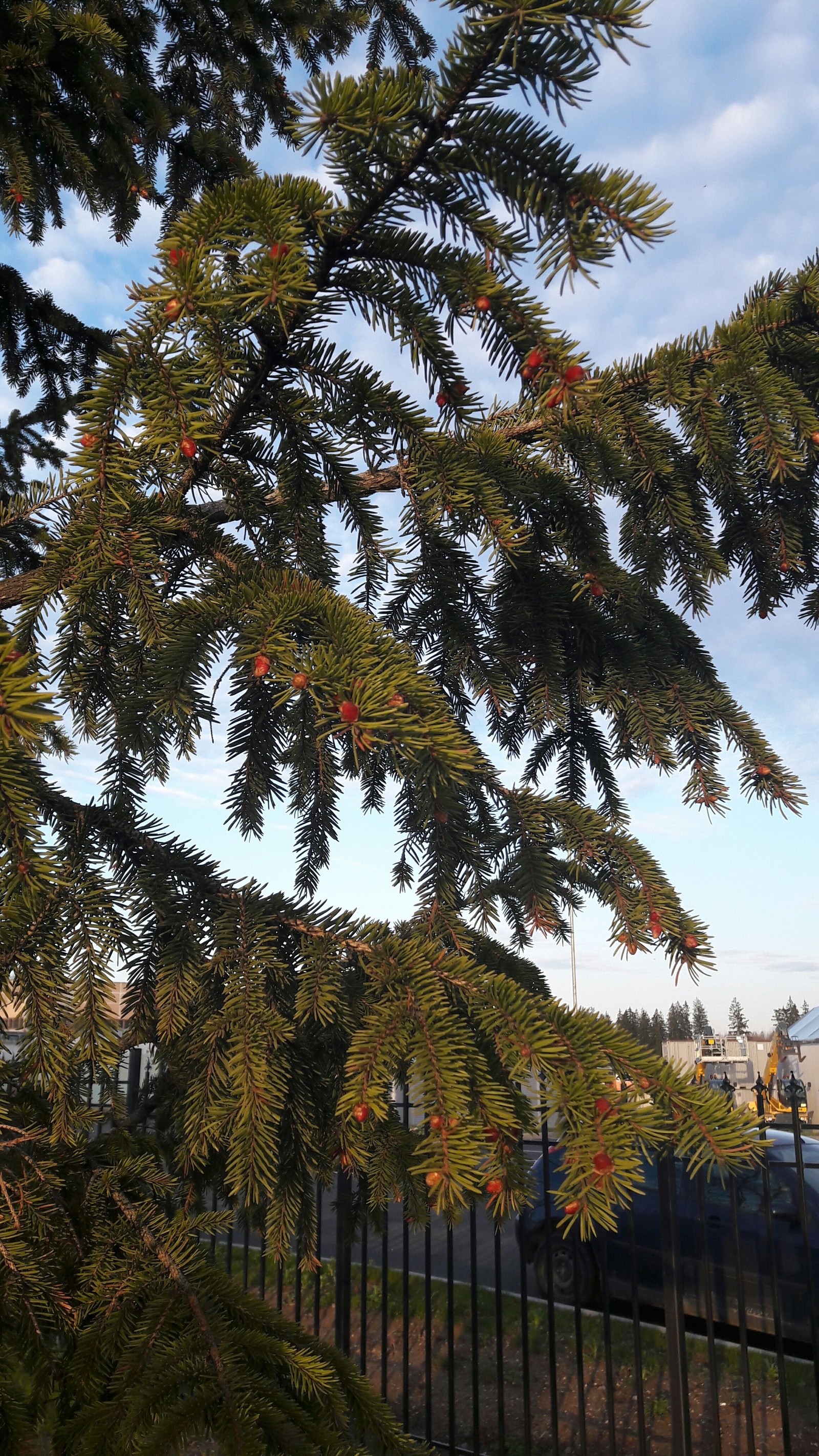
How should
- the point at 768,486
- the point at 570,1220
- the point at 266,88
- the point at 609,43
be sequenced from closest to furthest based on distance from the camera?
the point at 609,43 → the point at 570,1220 → the point at 768,486 → the point at 266,88

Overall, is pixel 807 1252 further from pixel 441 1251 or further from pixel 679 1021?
pixel 679 1021

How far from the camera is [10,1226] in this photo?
1283 millimetres

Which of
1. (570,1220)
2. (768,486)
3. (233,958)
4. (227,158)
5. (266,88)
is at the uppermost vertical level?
(266,88)

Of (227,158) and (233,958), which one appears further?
(227,158)

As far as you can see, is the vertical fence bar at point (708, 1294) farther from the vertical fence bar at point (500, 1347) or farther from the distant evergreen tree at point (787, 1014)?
the distant evergreen tree at point (787, 1014)

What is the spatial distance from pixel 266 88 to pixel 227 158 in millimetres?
677

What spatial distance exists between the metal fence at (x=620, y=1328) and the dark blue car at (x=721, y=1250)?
0.02 meters

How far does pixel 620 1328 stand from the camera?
6066 millimetres

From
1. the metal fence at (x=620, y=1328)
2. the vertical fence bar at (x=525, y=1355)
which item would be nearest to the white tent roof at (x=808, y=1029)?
the metal fence at (x=620, y=1328)

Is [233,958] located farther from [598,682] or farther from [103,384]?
[598,682]

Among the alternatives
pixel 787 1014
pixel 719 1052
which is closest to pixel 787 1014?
pixel 787 1014

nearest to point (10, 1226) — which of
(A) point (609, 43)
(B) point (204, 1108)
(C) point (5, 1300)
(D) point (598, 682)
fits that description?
(C) point (5, 1300)

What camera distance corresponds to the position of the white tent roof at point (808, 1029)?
815 inches

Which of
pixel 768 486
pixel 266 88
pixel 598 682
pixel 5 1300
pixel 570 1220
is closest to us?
pixel 570 1220
